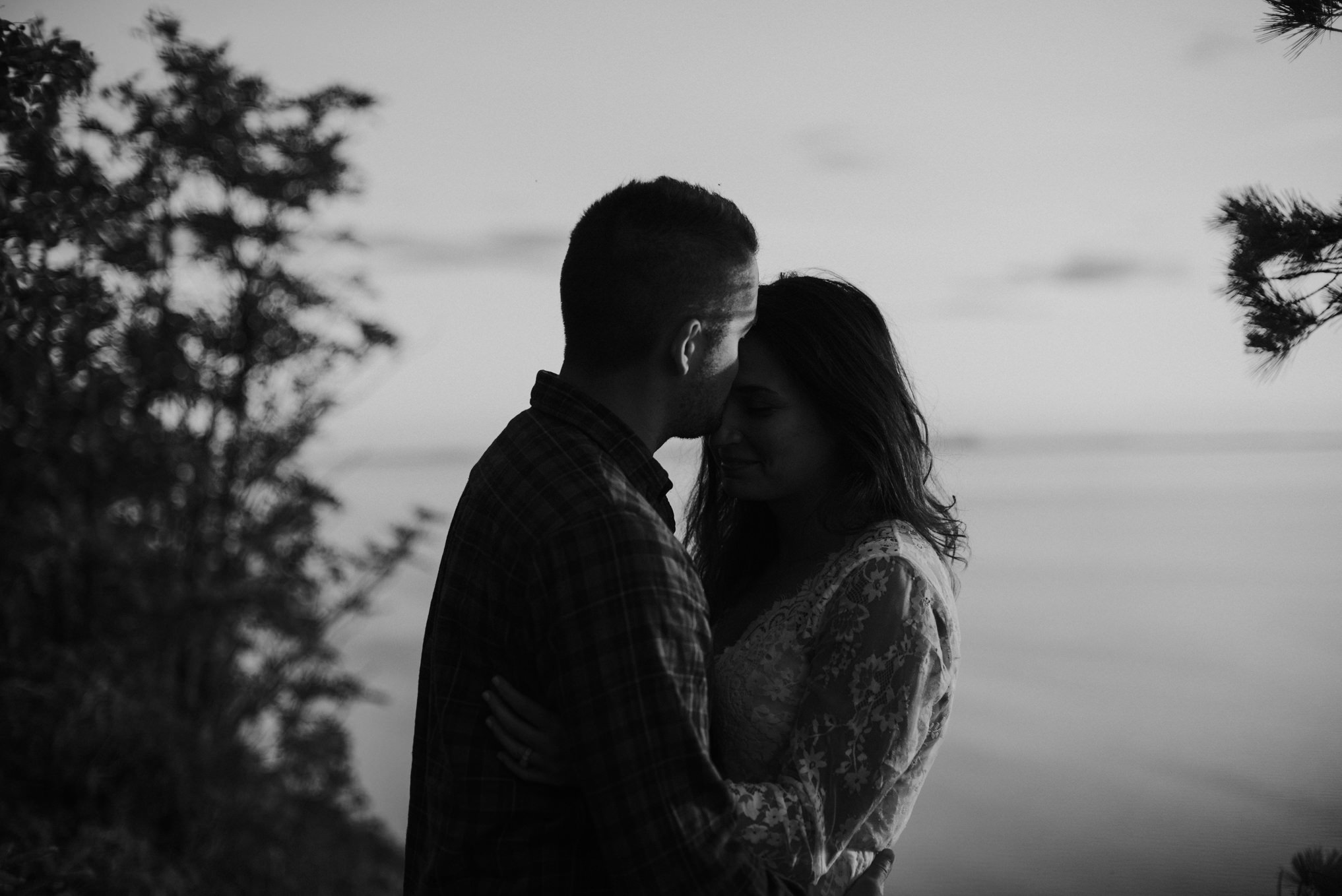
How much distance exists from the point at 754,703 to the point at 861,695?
21cm

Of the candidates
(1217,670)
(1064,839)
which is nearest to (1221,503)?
(1217,670)

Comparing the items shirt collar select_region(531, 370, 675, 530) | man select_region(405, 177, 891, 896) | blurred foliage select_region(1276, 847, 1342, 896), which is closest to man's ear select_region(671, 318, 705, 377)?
→ man select_region(405, 177, 891, 896)

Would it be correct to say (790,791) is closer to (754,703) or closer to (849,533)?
(754,703)

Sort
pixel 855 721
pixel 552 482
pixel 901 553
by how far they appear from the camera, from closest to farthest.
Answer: pixel 552 482
pixel 855 721
pixel 901 553

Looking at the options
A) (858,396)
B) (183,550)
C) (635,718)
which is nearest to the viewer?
(635,718)

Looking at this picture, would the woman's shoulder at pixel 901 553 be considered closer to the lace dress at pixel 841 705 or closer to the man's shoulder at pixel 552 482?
the lace dress at pixel 841 705

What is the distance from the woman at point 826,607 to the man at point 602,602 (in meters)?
0.10

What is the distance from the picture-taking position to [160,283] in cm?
702

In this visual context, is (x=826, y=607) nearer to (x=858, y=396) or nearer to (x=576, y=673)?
(x=858, y=396)

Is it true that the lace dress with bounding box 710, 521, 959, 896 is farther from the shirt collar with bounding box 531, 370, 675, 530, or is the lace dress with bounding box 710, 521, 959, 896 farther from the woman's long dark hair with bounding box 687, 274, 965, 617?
the shirt collar with bounding box 531, 370, 675, 530

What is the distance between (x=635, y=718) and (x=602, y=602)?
15cm

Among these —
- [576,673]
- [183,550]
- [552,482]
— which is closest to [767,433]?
[552,482]

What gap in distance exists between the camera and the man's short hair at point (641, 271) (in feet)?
5.28

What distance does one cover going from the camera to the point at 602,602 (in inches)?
54.7
